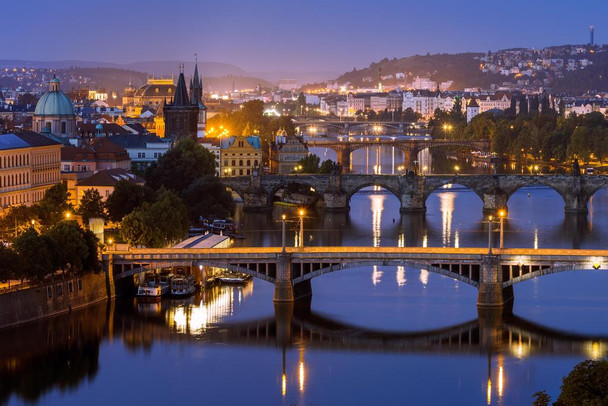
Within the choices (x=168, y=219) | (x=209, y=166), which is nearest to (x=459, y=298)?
(x=168, y=219)

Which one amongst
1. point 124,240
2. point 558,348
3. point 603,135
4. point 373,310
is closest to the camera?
point 558,348

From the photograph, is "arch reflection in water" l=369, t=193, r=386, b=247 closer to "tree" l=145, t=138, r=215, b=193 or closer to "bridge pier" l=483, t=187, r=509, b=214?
"bridge pier" l=483, t=187, r=509, b=214

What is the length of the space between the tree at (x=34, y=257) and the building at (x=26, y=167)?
13198 millimetres

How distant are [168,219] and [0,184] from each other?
8.16 meters

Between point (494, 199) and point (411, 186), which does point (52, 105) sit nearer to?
point (411, 186)

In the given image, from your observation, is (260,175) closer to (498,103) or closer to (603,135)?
(603,135)

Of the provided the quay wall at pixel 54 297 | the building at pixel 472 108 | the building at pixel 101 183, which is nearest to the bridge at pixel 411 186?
the building at pixel 101 183

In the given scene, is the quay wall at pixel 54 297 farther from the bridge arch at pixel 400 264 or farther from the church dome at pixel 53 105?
the church dome at pixel 53 105

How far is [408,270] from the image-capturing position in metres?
50.8

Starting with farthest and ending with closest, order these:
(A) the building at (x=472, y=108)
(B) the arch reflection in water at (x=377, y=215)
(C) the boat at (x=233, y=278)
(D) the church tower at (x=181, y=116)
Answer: (A) the building at (x=472, y=108) < (D) the church tower at (x=181, y=116) < (B) the arch reflection in water at (x=377, y=215) < (C) the boat at (x=233, y=278)

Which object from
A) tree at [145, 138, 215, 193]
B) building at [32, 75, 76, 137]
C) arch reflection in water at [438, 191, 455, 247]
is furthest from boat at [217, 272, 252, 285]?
building at [32, 75, 76, 137]

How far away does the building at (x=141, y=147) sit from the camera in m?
75.0

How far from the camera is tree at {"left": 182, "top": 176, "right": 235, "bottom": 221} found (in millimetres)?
62375

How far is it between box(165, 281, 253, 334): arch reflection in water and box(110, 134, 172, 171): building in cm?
2860
